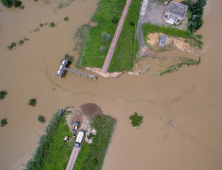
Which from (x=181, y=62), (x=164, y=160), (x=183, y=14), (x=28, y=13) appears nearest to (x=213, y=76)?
(x=181, y=62)

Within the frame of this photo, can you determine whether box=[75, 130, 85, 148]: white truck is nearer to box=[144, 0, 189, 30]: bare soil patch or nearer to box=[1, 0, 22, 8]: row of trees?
box=[144, 0, 189, 30]: bare soil patch

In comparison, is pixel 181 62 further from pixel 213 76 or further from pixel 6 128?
pixel 6 128

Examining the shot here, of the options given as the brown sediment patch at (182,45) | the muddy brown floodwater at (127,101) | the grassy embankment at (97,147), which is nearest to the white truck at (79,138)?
the grassy embankment at (97,147)

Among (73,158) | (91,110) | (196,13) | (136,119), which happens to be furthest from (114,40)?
(73,158)

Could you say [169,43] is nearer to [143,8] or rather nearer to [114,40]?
[143,8]

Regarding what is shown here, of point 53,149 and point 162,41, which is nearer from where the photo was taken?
point 53,149

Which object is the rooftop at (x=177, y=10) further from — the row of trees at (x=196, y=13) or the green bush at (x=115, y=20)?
the green bush at (x=115, y=20)

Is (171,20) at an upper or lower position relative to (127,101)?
upper
